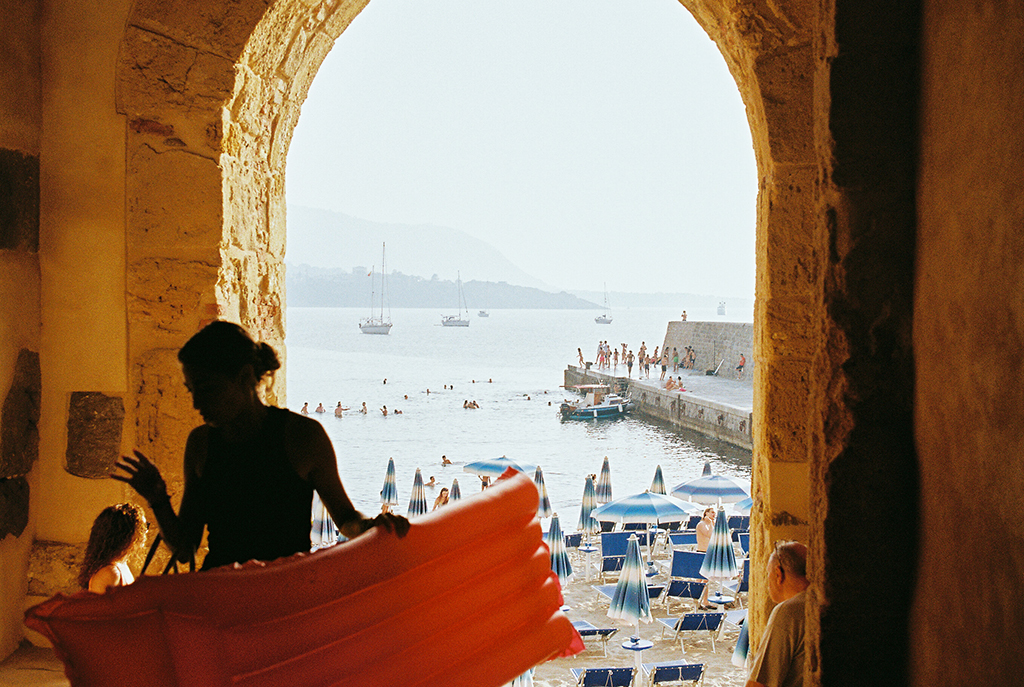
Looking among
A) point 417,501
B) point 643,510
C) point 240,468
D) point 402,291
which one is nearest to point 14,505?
point 240,468

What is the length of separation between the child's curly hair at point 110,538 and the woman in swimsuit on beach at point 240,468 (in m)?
0.59

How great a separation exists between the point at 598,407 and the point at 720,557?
23341 mm

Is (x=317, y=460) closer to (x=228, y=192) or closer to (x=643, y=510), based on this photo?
(x=228, y=192)

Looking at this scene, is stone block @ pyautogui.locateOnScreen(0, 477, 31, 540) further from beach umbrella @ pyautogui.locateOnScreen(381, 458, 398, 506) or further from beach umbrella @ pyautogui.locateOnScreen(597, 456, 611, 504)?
beach umbrella @ pyautogui.locateOnScreen(597, 456, 611, 504)

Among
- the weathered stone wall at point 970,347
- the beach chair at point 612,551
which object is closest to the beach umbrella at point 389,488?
the beach chair at point 612,551

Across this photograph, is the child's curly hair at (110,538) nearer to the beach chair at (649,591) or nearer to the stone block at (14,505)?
the stone block at (14,505)

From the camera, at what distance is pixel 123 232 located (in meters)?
2.91

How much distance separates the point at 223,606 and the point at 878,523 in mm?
1308

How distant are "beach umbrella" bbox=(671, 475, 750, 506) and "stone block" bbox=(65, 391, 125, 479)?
9545 mm

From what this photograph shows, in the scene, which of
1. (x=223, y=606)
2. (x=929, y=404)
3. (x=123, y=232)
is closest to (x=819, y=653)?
(x=929, y=404)

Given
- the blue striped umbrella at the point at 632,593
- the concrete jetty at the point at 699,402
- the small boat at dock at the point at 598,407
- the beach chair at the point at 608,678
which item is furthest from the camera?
the small boat at dock at the point at 598,407

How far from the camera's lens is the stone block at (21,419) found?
112 inches

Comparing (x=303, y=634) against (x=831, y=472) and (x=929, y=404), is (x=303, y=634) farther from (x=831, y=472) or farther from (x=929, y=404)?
(x=929, y=404)

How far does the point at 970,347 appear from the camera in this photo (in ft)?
4.18
